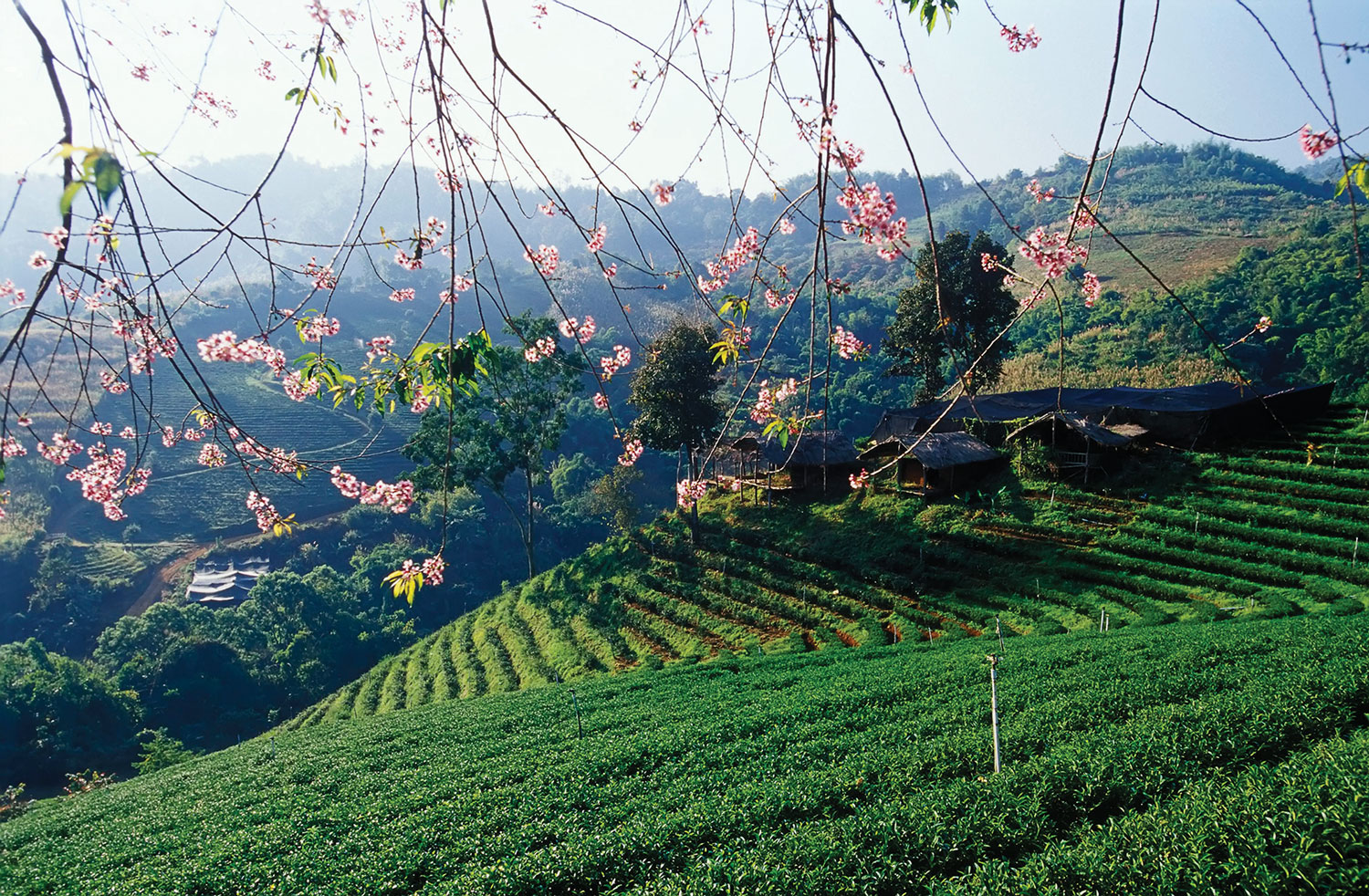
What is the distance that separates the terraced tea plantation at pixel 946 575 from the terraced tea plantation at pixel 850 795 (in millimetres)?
3789

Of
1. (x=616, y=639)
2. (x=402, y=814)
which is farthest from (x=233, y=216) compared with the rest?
(x=616, y=639)

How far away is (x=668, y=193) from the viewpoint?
4082mm

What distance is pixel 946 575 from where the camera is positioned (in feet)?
59.7

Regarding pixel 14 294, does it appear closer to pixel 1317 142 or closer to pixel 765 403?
pixel 765 403

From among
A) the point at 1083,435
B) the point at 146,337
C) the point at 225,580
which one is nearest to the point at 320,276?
the point at 146,337

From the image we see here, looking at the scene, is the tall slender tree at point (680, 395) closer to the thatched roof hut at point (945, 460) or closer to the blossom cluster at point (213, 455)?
the thatched roof hut at point (945, 460)

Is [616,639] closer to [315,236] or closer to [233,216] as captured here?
[233,216]

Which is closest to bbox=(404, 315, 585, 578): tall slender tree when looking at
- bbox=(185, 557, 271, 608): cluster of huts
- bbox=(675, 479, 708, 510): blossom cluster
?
bbox=(675, 479, 708, 510): blossom cluster

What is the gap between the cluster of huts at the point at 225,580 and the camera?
40.2 m

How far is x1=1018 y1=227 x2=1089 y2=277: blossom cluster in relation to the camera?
3.23 meters

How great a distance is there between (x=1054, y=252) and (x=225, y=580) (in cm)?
5016

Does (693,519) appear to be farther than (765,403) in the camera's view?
Yes

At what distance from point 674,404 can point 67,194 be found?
74.2 feet

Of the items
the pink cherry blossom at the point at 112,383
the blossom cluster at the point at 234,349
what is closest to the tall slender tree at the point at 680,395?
the blossom cluster at the point at 234,349
